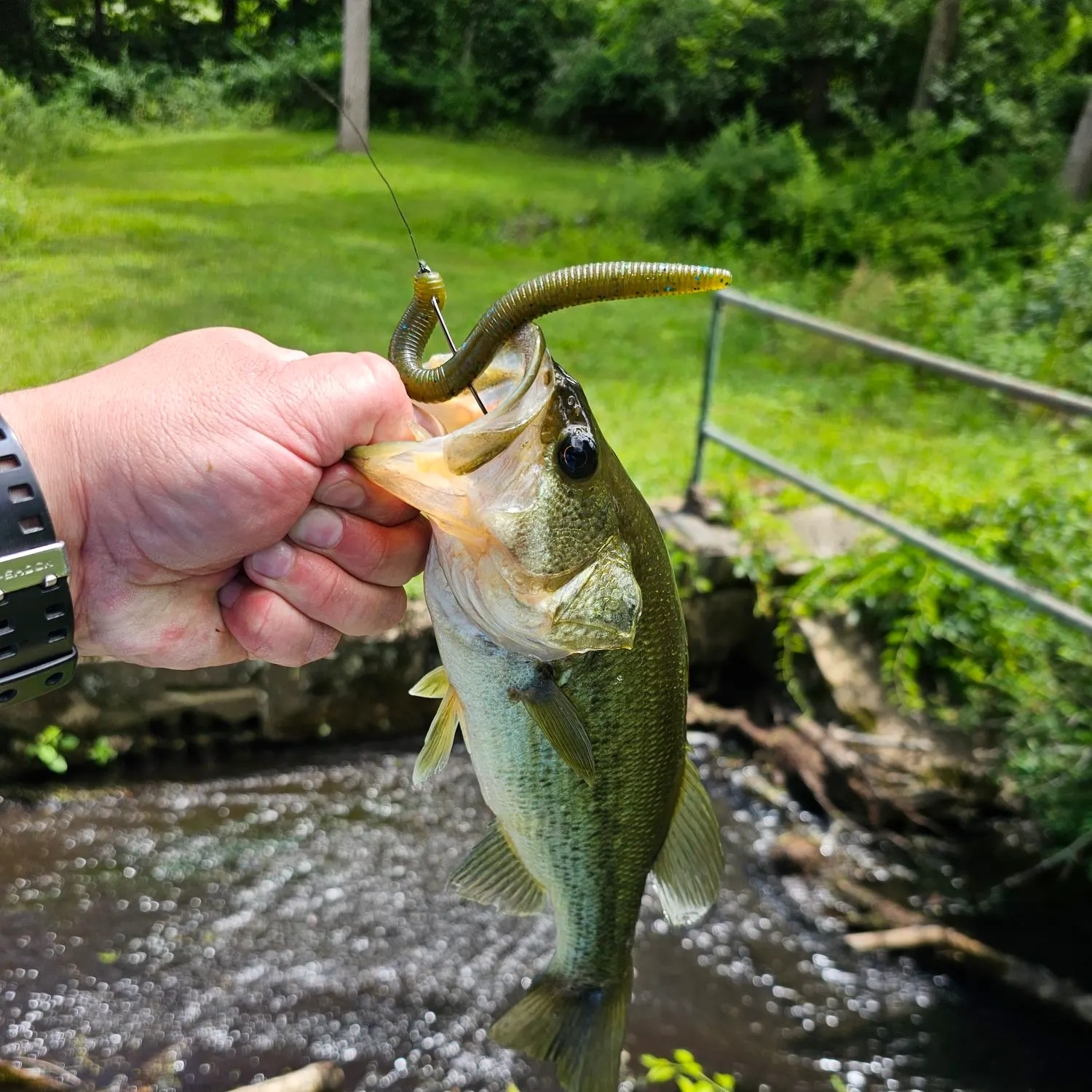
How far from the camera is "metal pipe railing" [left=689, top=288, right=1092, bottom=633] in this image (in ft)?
8.90

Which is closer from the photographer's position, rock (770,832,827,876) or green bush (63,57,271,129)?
green bush (63,57,271,129)

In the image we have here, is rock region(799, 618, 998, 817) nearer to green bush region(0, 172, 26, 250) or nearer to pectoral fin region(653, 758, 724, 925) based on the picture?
pectoral fin region(653, 758, 724, 925)

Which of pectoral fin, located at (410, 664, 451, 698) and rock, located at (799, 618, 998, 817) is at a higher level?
pectoral fin, located at (410, 664, 451, 698)

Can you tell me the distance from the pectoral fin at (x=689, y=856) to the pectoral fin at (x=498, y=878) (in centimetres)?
21

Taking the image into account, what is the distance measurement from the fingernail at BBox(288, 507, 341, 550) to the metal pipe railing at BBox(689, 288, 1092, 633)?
2.17 m

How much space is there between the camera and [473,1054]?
9.01ft

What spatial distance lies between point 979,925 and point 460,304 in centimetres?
313

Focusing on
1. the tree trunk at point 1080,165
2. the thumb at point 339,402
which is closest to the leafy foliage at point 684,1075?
the thumb at point 339,402

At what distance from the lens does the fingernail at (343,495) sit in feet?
4.06

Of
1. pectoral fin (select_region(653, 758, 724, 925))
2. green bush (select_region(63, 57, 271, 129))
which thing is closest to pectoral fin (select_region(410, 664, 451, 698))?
pectoral fin (select_region(653, 758, 724, 925))

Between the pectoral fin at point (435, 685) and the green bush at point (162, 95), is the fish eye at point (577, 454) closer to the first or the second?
the pectoral fin at point (435, 685)

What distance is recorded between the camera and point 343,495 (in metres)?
1.25

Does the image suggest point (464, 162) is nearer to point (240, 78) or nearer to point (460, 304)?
point (460, 304)

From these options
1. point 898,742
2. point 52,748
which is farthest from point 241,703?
point 898,742
